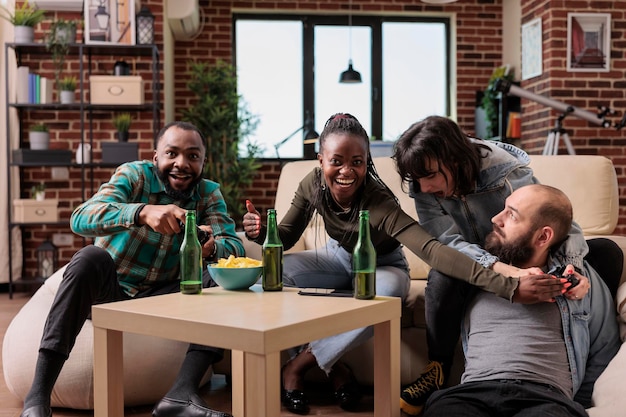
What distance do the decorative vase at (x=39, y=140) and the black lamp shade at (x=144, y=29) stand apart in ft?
3.02

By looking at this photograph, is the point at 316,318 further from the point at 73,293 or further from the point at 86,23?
the point at 86,23

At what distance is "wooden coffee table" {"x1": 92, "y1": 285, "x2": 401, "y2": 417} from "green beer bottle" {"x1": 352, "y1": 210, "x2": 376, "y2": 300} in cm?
3

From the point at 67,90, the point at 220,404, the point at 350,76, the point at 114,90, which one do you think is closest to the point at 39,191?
the point at 67,90

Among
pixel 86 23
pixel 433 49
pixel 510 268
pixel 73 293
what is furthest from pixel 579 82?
pixel 73 293

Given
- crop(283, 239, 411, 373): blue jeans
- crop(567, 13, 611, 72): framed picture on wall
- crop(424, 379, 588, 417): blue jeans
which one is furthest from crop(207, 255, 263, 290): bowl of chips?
crop(567, 13, 611, 72): framed picture on wall

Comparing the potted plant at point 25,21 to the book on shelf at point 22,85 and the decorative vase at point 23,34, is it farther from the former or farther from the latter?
the book on shelf at point 22,85

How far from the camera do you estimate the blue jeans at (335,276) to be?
7.29ft

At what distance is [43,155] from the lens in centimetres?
486

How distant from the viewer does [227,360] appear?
8.41 ft

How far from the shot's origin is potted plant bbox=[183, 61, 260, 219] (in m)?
5.84

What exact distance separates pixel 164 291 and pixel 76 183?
9.92 ft

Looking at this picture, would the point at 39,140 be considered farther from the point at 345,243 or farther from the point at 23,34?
the point at 345,243

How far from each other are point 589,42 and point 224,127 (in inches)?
116

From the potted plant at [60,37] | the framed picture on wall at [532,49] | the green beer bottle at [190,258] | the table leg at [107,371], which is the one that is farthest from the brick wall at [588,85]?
the table leg at [107,371]
